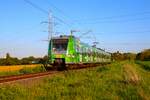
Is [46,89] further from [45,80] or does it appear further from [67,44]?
[67,44]

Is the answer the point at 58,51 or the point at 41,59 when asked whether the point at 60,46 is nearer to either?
the point at 58,51

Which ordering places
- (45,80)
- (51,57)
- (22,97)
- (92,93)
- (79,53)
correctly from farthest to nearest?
1. (79,53)
2. (51,57)
3. (45,80)
4. (92,93)
5. (22,97)

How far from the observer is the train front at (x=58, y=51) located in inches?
1318

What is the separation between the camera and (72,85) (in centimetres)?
1803

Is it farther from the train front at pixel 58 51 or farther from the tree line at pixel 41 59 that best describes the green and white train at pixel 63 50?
the tree line at pixel 41 59

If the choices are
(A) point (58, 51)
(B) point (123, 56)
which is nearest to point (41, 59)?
(A) point (58, 51)

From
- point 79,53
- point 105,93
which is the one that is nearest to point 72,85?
point 105,93

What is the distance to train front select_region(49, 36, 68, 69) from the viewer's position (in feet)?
110

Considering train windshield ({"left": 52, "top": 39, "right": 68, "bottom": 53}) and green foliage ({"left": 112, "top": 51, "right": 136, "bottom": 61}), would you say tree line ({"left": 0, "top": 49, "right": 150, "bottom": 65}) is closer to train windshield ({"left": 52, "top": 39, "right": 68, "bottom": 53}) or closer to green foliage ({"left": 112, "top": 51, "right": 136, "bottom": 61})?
green foliage ({"left": 112, "top": 51, "right": 136, "bottom": 61})

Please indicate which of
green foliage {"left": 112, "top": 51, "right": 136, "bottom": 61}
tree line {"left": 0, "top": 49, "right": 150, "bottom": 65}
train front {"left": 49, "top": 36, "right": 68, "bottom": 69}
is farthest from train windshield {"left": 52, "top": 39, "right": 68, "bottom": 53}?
green foliage {"left": 112, "top": 51, "right": 136, "bottom": 61}

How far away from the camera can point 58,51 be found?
3381 centimetres

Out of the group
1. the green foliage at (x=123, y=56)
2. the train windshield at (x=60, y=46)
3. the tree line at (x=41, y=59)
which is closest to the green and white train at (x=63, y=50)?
the train windshield at (x=60, y=46)

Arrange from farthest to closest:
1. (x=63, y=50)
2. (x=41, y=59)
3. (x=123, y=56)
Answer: (x=123, y=56)
(x=41, y=59)
(x=63, y=50)

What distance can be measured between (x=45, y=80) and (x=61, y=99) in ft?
22.8
